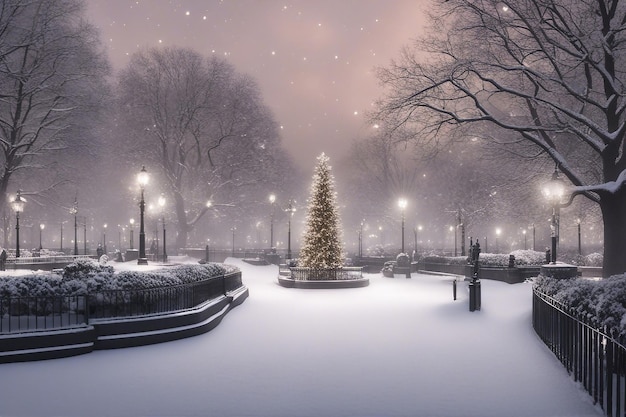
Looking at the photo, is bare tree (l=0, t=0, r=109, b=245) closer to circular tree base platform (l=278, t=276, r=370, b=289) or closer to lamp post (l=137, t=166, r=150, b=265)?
lamp post (l=137, t=166, r=150, b=265)

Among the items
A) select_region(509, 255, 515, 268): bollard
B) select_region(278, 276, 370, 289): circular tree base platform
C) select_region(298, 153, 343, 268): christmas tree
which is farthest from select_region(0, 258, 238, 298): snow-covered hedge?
select_region(509, 255, 515, 268): bollard

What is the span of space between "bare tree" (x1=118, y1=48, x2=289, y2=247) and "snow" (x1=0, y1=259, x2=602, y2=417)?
125 feet

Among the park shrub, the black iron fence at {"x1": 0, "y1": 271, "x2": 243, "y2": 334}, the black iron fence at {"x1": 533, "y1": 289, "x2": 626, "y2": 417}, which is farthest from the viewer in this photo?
the park shrub

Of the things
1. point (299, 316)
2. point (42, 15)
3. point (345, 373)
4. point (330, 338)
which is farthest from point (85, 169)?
point (345, 373)

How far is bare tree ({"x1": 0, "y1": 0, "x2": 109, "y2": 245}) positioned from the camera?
28.5m

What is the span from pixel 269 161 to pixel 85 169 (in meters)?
18.0

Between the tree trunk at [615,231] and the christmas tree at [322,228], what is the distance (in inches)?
531

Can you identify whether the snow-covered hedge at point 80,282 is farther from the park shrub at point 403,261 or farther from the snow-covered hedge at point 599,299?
the park shrub at point 403,261

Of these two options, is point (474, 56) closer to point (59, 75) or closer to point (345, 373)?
point (345, 373)

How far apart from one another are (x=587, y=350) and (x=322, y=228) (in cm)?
2037

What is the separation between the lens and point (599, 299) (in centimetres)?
966

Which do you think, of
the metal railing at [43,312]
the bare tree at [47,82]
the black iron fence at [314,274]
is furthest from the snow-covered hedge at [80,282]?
the bare tree at [47,82]

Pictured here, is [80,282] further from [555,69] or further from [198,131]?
[198,131]

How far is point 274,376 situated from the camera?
9336 mm
